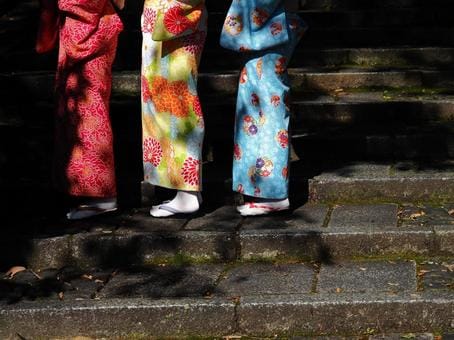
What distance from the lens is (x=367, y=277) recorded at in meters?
6.18

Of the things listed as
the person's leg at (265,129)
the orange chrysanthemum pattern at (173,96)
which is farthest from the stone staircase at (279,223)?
the orange chrysanthemum pattern at (173,96)

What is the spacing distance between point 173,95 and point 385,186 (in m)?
1.34

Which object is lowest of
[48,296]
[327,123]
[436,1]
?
[48,296]

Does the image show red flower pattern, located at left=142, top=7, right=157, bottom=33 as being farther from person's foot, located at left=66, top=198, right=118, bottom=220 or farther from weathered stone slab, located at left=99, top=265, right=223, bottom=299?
weathered stone slab, located at left=99, top=265, right=223, bottom=299

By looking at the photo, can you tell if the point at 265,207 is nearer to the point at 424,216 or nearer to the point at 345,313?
the point at 424,216

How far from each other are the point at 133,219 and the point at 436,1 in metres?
3.97

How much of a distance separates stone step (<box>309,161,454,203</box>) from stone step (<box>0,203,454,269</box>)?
0.43 feet

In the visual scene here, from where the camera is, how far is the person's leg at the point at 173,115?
6.91 metres

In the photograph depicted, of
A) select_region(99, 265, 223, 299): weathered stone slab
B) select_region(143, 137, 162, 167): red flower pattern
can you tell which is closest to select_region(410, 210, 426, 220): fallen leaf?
select_region(99, 265, 223, 299): weathered stone slab

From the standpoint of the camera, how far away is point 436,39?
30.7 ft

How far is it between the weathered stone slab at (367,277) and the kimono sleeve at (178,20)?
4.99 ft

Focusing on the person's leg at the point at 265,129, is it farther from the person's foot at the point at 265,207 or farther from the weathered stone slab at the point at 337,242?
the weathered stone slab at the point at 337,242

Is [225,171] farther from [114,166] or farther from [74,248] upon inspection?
[74,248]

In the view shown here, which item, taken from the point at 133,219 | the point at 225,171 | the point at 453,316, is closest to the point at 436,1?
the point at 225,171
